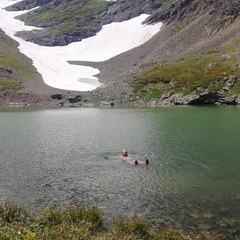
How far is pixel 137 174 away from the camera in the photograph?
1347 inches

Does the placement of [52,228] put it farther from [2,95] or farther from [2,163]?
[2,95]

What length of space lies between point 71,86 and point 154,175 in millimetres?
148896

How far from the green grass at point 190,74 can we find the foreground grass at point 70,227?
117 meters

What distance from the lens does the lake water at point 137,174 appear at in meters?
24.0

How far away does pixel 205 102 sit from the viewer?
128 m

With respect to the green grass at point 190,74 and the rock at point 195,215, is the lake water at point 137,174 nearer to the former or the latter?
A: the rock at point 195,215

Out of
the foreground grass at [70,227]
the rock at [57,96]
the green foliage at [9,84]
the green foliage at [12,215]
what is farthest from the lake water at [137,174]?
the green foliage at [9,84]

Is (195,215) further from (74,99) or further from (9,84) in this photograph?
(9,84)

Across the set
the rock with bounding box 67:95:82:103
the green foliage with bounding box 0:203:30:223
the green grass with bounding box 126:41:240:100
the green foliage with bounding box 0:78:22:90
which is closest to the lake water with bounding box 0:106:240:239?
the green foliage with bounding box 0:203:30:223

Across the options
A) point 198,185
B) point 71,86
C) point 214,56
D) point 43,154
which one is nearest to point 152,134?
point 43,154

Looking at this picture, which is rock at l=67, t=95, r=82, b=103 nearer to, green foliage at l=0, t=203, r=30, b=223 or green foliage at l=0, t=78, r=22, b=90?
green foliage at l=0, t=78, r=22, b=90

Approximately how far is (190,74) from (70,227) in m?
135

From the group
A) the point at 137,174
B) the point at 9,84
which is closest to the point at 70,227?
the point at 137,174

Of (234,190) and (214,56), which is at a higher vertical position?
(214,56)
